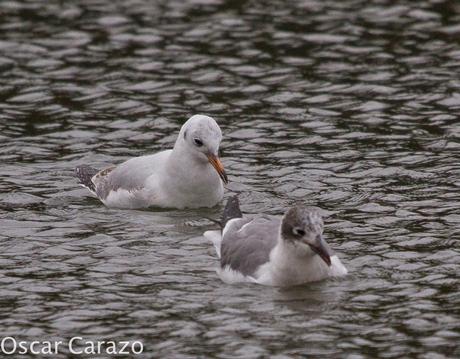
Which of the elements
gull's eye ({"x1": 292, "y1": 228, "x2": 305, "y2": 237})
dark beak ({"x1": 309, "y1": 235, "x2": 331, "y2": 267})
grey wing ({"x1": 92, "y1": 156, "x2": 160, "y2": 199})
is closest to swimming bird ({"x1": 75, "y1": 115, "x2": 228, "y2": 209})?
grey wing ({"x1": 92, "y1": 156, "x2": 160, "y2": 199})

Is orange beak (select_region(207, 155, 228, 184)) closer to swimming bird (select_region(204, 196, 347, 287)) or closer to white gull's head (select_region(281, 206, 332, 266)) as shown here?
swimming bird (select_region(204, 196, 347, 287))

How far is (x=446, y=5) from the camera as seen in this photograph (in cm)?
2511

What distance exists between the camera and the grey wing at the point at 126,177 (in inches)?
677

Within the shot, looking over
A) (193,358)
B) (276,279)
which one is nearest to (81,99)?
(276,279)

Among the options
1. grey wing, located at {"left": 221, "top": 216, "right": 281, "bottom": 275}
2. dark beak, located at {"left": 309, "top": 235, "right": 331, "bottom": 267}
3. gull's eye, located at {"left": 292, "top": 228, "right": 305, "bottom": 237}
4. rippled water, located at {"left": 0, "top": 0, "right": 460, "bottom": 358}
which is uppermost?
gull's eye, located at {"left": 292, "top": 228, "right": 305, "bottom": 237}

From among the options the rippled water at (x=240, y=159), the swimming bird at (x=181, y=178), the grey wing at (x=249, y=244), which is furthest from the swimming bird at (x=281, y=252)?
the swimming bird at (x=181, y=178)

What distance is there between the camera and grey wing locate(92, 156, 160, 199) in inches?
677

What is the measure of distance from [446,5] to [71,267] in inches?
501

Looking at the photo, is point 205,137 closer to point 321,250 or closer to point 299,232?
point 299,232

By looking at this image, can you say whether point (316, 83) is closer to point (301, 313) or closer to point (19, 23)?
point (19, 23)

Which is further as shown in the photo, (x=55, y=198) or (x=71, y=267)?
(x=55, y=198)

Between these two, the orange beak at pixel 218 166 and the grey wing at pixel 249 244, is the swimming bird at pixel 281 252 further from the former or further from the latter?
the orange beak at pixel 218 166

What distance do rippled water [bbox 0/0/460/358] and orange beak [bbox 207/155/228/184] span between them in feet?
2.09

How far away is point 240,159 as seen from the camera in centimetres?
1884
